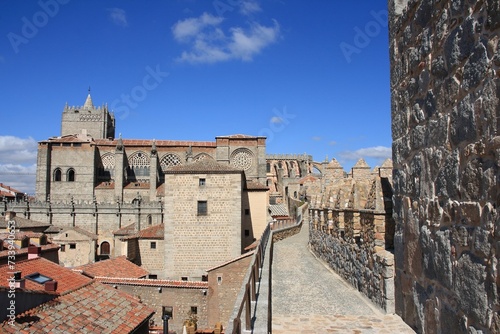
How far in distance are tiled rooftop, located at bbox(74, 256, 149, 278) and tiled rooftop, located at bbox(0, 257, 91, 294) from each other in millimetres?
8448

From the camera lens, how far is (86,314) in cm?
1070

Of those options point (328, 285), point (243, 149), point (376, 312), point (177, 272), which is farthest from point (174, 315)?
point (243, 149)

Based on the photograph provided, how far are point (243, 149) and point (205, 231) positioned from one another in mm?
22858

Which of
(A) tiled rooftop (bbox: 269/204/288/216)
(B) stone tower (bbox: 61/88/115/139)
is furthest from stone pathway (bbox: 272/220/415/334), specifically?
(B) stone tower (bbox: 61/88/115/139)

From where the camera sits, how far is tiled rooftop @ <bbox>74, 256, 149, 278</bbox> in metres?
22.7

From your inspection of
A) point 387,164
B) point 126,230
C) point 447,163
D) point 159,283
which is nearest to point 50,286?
point 159,283

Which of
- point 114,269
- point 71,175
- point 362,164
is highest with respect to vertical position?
point 71,175

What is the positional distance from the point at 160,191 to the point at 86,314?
3252cm

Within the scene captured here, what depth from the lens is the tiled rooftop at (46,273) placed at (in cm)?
1169

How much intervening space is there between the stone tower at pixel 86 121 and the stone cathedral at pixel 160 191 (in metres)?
0.15

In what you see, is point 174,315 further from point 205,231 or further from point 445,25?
point 445,25

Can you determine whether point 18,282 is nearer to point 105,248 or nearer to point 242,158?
point 105,248

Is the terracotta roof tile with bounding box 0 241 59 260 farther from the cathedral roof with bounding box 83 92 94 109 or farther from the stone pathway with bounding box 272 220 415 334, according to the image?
the cathedral roof with bounding box 83 92 94 109

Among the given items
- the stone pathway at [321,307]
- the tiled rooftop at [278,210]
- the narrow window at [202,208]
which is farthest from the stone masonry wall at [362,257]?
the tiled rooftop at [278,210]
